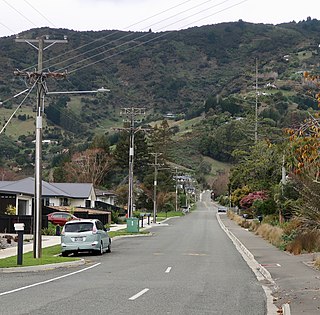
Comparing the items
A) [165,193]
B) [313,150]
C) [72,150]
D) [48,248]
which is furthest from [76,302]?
[72,150]

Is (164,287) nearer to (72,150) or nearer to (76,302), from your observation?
(76,302)

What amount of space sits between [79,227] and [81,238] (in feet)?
2.78

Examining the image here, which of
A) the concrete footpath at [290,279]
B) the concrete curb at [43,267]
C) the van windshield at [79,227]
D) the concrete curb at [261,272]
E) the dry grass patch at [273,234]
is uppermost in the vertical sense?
the van windshield at [79,227]

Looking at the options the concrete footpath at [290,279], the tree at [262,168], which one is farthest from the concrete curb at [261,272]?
the tree at [262,168]

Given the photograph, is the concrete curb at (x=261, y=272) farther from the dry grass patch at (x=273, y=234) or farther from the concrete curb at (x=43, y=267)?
the concrete curb at (x=43, y=267)

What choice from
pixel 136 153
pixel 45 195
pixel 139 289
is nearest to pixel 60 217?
pixel 45 195

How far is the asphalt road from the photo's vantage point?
14109 mm

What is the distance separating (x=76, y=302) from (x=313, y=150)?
596 cm

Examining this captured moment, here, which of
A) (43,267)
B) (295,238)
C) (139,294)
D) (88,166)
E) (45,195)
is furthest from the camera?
(88,166)

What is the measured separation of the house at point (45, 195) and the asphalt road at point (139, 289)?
89.6 ft

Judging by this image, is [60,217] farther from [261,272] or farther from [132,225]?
[261,272]

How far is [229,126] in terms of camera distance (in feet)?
444

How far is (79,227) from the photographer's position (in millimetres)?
31328

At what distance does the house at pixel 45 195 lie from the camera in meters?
55.0
